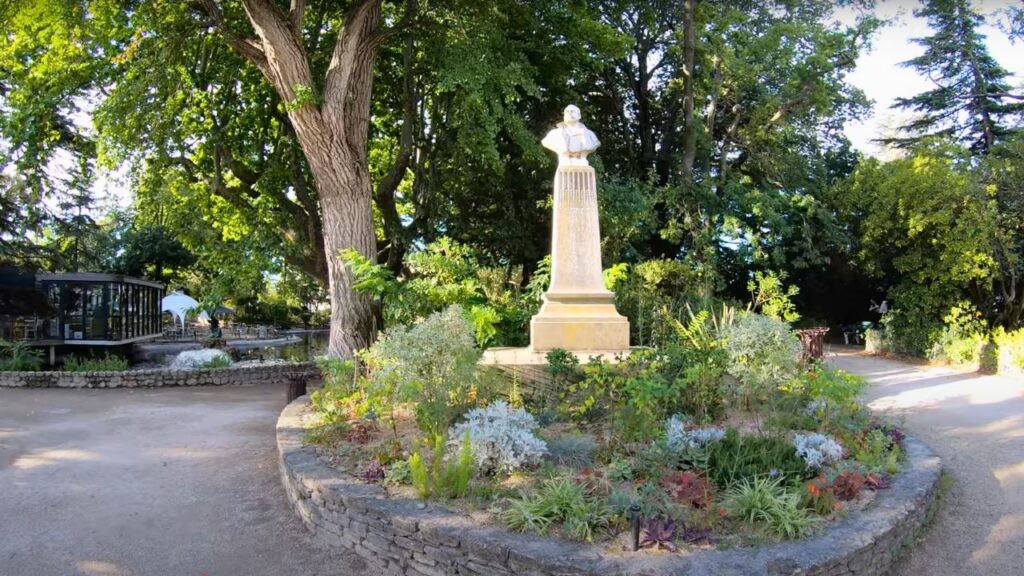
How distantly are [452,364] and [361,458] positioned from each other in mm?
1110

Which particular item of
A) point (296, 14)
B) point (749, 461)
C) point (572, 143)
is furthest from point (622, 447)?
point (296, 14)

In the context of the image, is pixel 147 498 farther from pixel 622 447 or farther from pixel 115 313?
pixel 115 313

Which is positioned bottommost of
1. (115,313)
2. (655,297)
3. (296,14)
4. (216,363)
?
(216,363)

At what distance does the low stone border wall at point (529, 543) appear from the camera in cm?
344

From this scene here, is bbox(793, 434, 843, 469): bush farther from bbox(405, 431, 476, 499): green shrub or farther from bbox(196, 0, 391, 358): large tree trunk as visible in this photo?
bbox(196, 0, 391, 358): large tree trunk

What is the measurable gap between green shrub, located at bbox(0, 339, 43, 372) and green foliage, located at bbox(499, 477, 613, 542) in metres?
14.1

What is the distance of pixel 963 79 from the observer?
2289cm

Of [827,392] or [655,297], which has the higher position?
[655,297]

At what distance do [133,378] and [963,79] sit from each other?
88.2 feet

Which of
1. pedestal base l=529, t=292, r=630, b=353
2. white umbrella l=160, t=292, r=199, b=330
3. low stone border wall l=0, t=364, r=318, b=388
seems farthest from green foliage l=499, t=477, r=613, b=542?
white umbrella l=160, t=292, r=199, b=330

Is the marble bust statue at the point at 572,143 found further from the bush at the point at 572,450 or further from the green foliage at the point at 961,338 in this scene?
the green foliage at the point at 961,338

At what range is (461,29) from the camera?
38.5ft

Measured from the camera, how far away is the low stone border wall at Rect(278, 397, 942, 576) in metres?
3.44

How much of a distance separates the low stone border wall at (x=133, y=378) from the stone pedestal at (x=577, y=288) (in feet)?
21.7
